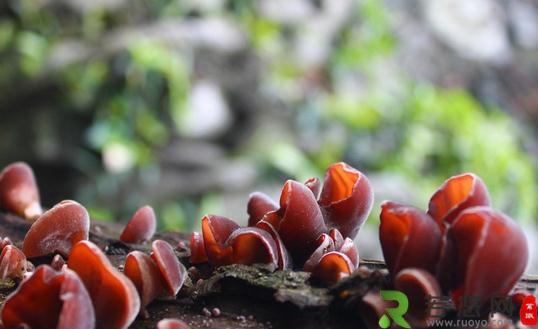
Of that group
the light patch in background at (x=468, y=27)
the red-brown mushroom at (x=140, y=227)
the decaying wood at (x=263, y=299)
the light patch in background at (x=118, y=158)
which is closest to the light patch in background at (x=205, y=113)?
the light patch in background at (x=118, y=158)

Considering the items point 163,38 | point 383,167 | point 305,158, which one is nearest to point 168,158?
point 163,38

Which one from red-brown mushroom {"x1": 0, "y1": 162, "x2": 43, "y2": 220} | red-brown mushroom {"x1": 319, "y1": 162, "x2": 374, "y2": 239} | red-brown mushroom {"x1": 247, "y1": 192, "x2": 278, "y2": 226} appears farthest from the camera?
red-brown mushroom {"x1": 0, "y1": 162, "x2": 43, "y2": 220}

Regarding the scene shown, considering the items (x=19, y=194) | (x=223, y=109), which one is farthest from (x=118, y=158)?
(x=19, y=194)

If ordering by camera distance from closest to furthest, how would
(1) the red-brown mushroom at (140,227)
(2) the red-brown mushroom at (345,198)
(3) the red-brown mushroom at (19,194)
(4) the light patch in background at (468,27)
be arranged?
(2) the red-brown mushroom at (345,198) → (1) the red-brown mushroom at (140,227) → (3) the red-brown mushroom at (19,194) → (4) the light patch in background at (468,27)

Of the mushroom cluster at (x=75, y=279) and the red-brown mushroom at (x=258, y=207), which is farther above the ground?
the red-brown mushroom at (x=258, y=207)

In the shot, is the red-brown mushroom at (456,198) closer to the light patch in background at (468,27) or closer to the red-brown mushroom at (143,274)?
the red-brown mushroom at (143,274)

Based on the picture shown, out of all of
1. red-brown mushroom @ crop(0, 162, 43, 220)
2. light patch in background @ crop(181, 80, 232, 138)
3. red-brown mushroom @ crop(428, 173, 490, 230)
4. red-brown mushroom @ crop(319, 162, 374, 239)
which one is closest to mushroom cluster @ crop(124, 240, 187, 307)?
red-brown mushroom @ crop(319, 162, 374, 239)

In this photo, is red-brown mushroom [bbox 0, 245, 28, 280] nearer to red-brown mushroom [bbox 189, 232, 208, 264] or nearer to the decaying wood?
the decaying wood
